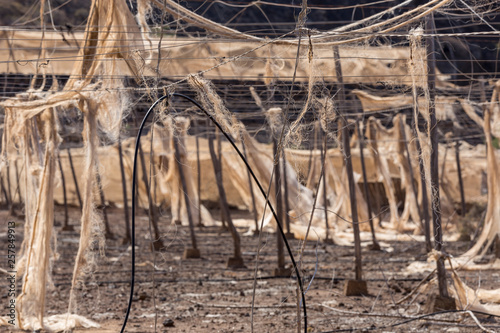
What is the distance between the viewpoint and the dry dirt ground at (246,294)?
511 centimetres

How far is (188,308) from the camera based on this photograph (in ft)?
19.6

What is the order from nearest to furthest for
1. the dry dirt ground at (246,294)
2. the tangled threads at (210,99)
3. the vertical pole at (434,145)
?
the tangled threads at (210,99), the vertical pole at (434,145), the dry dirt ground at (246,294)

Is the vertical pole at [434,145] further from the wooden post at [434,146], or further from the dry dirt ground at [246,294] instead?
the dry dirt ground at [246,294]

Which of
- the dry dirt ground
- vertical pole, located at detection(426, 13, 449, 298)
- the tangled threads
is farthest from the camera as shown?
the dry dirt ground

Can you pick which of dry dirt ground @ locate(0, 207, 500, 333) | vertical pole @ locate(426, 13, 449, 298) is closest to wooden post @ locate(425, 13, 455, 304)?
vertical pole @ locate(426, 13, 449, 298)

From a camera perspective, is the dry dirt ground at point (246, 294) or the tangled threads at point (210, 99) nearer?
the tangled threads at point (210, 99)

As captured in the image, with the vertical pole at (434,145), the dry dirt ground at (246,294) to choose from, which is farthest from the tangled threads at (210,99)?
the vertical pole at (434,145)

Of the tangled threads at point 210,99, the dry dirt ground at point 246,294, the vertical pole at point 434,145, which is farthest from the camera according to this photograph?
the dry dirt ground at point 246,294

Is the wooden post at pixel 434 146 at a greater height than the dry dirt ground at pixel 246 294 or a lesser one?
greater

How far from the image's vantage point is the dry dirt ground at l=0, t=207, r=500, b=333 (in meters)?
5.11

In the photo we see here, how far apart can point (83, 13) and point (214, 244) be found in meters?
16.3

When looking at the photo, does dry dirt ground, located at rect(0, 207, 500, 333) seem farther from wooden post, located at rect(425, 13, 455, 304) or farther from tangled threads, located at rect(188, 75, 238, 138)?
tangled threads, located at rect(188, 75, 238, 138)

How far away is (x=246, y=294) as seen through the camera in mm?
6641

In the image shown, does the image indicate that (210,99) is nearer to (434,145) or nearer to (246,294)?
(434,145)
